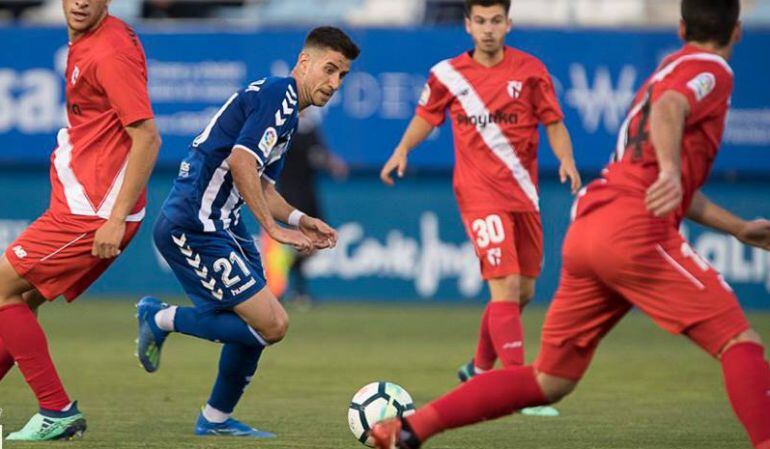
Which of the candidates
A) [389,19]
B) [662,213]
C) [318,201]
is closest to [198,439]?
[662,213]

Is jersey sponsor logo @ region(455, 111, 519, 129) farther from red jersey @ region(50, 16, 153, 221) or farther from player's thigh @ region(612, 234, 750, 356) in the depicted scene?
player's thigh @ region(612, 234, 750, 356)

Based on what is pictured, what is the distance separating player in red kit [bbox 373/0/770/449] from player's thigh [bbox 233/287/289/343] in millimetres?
1471

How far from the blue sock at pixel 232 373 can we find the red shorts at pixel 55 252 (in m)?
0.82

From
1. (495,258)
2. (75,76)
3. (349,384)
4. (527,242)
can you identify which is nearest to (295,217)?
(75,76)

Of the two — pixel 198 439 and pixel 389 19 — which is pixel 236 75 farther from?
pixel 198 439

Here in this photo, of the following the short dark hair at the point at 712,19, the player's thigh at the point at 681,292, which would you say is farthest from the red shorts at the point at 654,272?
the short dark hair at the point at 712,19

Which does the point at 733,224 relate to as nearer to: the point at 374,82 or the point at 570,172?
the point at 570,172

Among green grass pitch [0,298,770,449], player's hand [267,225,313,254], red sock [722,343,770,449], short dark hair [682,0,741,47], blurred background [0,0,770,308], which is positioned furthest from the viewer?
blurred background [0,0,770,308]

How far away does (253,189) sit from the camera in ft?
23.5

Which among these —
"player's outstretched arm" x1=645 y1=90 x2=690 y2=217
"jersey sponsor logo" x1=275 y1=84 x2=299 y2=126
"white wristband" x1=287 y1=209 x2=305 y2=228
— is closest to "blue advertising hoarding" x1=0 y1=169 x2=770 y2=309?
"white wristband" x1=287 y1=209 x2=305 y2=228

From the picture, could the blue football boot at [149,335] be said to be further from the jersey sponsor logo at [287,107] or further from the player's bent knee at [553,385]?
the player's bent knee at [553,385]

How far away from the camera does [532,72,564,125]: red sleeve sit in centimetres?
970

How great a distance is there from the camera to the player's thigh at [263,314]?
24.5 feet

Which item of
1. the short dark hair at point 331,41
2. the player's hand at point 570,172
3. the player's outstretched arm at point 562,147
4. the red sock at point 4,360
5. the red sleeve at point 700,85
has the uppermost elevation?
the red sleeve at point 700,85
